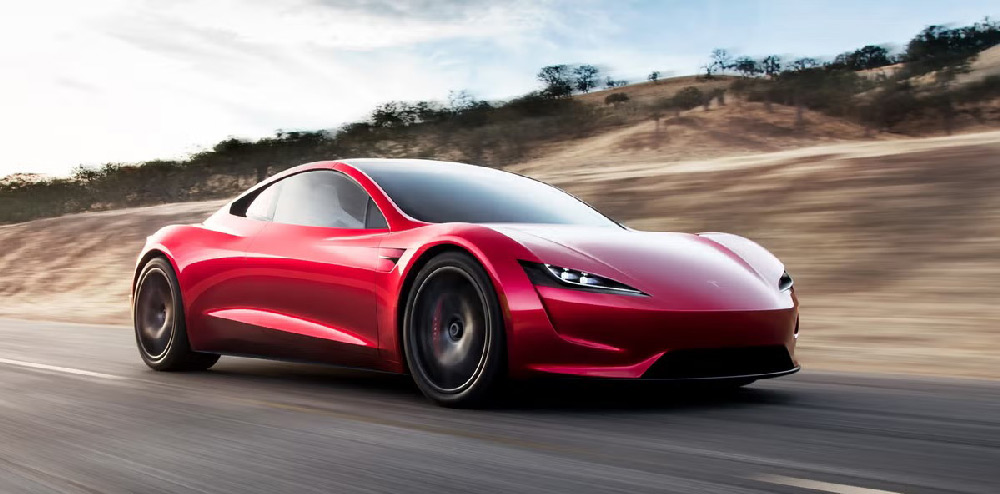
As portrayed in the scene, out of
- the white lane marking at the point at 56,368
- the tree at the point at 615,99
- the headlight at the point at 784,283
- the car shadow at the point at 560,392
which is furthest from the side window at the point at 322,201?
the tree at the point at 615,99

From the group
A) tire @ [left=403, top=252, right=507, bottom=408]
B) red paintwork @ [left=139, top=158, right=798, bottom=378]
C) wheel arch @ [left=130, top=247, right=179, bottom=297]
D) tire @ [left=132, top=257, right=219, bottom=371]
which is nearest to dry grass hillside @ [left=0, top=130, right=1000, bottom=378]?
red paintwork @ [left=139, top=158, right=798, bottom=378]

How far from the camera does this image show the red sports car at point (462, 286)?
5.42 meters

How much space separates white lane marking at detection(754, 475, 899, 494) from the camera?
386cm

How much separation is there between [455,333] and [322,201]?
1.61 m

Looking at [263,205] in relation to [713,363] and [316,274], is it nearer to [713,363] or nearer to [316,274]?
[316,274]

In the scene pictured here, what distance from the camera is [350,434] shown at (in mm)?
5191

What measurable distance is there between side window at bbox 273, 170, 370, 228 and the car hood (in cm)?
98

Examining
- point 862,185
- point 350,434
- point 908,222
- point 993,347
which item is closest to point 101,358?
point 350,434

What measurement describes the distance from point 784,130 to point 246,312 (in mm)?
46180

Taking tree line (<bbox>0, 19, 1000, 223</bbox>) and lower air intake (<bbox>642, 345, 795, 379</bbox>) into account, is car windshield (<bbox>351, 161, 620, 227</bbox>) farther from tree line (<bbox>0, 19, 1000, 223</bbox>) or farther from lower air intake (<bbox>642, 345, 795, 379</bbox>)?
tree line (<bbox>0, 19, 1000, 223</bbox>)

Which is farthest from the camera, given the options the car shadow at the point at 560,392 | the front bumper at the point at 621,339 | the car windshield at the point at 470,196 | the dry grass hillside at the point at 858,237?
the dry grass hillside at the point at 858,237

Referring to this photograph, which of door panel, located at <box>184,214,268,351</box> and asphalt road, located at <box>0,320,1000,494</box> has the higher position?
door panel, located at <box>184,214,268,351</box>

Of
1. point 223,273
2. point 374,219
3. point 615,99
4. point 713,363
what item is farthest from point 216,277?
point 615,99

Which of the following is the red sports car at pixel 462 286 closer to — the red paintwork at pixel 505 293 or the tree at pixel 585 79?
the red paintwork at pixel 505 293
